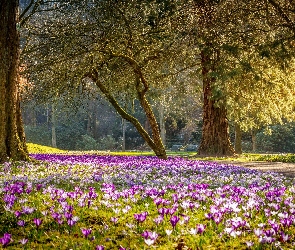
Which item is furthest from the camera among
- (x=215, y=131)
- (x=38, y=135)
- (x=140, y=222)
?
(x=38, y=135)

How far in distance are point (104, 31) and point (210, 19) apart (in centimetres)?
455

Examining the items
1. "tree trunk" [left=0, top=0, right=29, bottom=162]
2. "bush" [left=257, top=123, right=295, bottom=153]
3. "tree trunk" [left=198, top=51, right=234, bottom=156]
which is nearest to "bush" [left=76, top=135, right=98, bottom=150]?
"bush" [left=257, top=123, right=295, bottom=153]

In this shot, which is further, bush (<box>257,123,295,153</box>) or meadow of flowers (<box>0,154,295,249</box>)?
bush (<box>257,123,295,153</box>)

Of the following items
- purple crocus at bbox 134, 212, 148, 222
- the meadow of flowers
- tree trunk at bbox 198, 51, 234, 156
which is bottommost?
the meadow of flowers

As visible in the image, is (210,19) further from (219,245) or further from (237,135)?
(237,135)

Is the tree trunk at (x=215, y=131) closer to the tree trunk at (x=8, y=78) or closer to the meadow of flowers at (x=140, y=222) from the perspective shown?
the tree trunk at (x=8, y=78)

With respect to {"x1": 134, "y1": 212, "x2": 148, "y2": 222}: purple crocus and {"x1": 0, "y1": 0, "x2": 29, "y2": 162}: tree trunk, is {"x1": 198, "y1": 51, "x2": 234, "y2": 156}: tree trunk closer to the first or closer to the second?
{"x1": 0, "y1": 0, "x2": 29, "y2": 162}: tree trunk

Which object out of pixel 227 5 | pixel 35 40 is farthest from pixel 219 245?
Result: pixel 35 40

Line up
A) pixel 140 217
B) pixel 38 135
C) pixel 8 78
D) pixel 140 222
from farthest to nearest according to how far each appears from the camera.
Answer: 1. pixel 38 135
2. pixel 8 78
3. pixel 140 222
4. pixel 140 217

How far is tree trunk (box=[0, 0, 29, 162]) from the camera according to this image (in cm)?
1330

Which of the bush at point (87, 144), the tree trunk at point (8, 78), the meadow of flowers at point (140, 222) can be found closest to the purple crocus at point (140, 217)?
the meadow of flowers at point (140, 222)

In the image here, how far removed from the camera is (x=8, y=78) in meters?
13.6

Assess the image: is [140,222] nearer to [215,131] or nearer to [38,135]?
[215,131]

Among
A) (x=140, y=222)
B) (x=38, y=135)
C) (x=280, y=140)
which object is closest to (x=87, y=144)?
(x=38, y=135)
